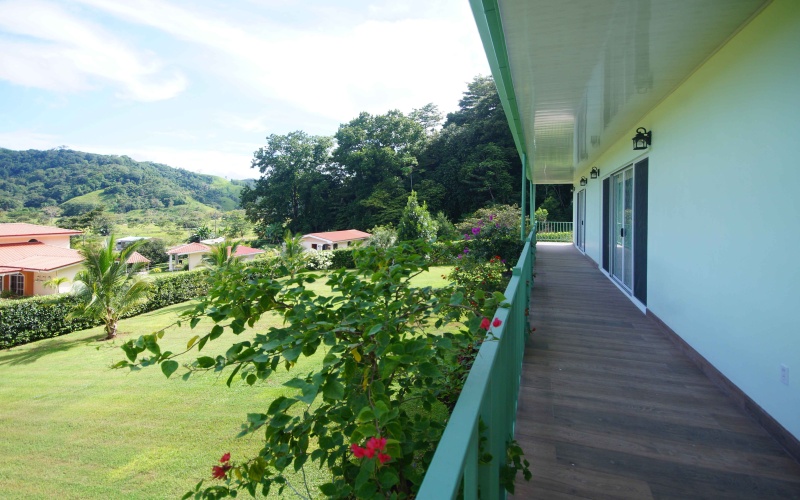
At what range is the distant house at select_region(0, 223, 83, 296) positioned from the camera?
17.0 metres

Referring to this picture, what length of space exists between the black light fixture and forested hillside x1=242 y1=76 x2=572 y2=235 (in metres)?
21.2

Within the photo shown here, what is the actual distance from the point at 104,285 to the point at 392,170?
26.8 metres

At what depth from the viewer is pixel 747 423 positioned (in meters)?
2.44

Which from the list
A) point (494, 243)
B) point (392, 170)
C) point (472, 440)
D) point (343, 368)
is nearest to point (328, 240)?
point (392, 170)

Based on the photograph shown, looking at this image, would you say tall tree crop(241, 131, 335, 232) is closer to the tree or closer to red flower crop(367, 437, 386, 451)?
the tree

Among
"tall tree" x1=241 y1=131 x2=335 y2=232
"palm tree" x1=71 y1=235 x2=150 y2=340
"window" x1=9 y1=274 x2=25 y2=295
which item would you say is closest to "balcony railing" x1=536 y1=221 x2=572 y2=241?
"palm tree" x1=71 y1=235 x2=150 y2=340

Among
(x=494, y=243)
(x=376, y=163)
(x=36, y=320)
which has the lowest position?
(x=36, y=320)

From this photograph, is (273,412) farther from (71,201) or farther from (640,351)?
(71,201)

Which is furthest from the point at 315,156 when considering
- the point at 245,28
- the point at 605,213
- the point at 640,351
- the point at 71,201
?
the point at 640,351

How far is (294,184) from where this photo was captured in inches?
1577

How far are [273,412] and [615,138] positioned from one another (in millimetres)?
6877

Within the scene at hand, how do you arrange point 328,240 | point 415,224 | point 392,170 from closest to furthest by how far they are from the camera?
point 415,224, point 328,240, point 392,170

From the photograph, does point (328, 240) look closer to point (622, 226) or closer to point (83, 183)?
point (622, 226)

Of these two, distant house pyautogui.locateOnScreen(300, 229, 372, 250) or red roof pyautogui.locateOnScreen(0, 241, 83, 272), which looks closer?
red roof pyautogui.locateOnScreen(0, 241, 83, 272)
